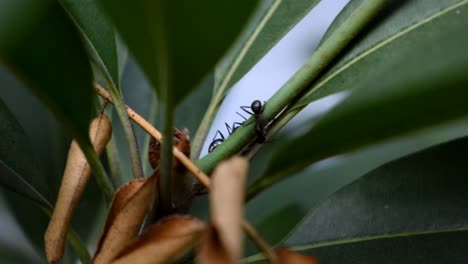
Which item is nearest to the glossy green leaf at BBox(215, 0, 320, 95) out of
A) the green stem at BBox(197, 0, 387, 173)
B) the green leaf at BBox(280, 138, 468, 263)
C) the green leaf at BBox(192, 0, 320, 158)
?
the green leaf at BBox(192, 0, 320, 158)

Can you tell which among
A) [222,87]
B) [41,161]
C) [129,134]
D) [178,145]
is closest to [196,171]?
[178,145]

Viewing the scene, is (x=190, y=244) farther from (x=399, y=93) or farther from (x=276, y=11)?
(x=276, y=11)

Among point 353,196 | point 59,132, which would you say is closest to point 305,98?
point 353,196

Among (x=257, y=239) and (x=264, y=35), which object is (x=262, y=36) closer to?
(x=264, y=35)

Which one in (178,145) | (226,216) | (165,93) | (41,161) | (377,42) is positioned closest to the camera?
(226,216)

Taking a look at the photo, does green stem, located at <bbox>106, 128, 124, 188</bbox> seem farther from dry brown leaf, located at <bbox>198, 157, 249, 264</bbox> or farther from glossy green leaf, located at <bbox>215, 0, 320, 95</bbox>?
dry brown leaf, located at <bbox>198, 157, 249, 264</bbox>

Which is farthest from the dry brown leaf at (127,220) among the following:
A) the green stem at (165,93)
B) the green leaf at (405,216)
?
the green leaf at (405,216)
